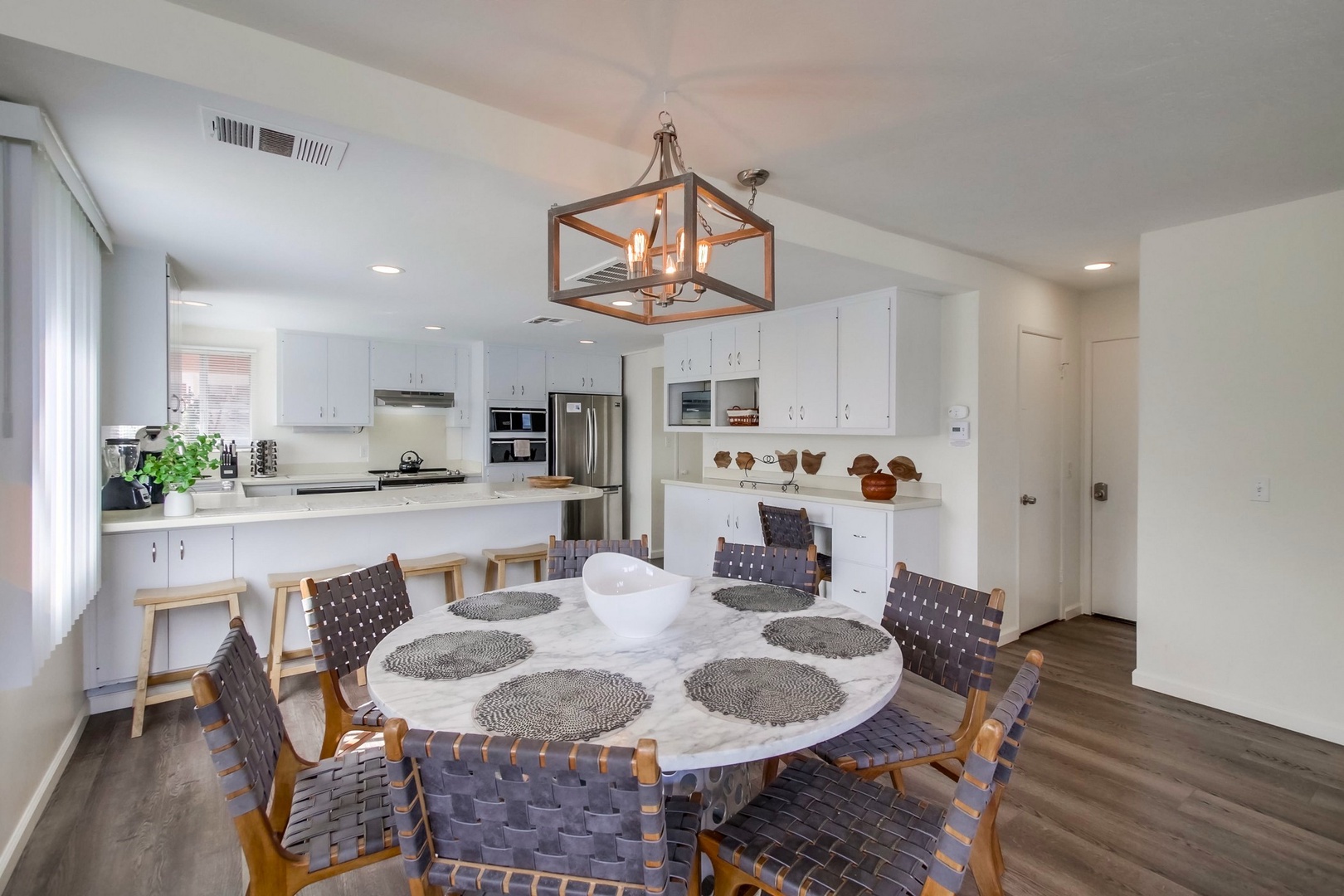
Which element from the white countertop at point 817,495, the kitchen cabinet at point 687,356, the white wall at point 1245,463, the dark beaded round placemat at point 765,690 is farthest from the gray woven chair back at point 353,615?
the white wall at point 1245,463

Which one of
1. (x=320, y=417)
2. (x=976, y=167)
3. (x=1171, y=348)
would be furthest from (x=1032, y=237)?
(x=320, y=417)

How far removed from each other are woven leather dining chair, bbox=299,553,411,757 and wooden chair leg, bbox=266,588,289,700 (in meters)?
1.37

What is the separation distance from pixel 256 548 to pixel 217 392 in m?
2.92

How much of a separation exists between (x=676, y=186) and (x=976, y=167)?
1.65m

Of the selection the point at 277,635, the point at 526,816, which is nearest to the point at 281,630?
the point at 277,635

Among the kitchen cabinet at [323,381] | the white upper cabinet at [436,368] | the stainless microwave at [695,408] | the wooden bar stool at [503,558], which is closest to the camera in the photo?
the wooden bar stool at [503,558]

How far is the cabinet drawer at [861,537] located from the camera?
3.65 meters

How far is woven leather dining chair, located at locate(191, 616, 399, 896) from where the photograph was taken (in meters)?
1.18

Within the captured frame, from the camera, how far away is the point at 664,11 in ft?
4.94

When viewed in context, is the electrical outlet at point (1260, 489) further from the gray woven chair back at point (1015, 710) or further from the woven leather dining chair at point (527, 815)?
the woven leather dining chair at point (527, 815)

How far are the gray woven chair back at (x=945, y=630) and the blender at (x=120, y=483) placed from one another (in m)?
3.75

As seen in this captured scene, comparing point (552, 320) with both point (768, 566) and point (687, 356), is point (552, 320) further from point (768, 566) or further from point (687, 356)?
point (768, 566)

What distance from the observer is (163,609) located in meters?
2.97

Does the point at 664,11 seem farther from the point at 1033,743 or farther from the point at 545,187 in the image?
the point at 1033,743
